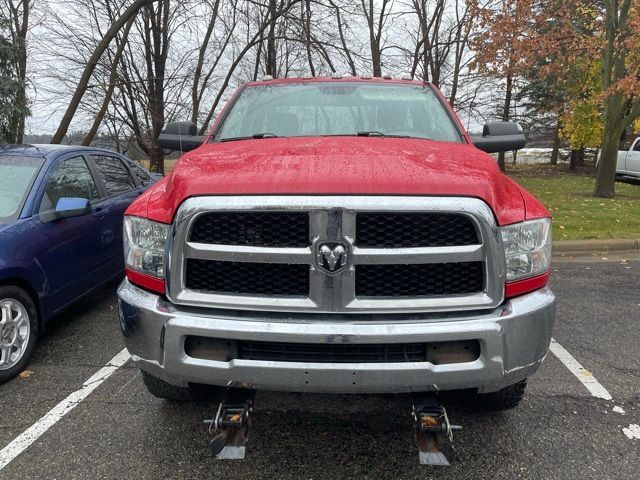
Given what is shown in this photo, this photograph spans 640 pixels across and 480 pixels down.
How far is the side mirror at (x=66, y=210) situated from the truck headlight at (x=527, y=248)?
3232 mm

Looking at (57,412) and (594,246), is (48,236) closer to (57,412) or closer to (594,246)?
(57,412)

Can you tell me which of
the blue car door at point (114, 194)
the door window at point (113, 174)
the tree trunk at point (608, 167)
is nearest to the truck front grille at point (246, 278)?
the blue car door at point (114, 194)

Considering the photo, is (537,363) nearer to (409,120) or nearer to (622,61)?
(409,120)

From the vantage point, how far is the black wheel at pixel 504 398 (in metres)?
2.55

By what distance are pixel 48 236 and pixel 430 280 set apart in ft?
10.0

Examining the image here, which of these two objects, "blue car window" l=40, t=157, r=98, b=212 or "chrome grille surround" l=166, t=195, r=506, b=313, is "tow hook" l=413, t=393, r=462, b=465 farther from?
"blue car window" l=40, t=157, r=98, b=212

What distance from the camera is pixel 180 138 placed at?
145 inches

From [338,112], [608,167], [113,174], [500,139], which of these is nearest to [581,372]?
[500,139]

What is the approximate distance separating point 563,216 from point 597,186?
552 centimetres

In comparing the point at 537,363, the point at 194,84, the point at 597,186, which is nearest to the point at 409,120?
the point at 537,363

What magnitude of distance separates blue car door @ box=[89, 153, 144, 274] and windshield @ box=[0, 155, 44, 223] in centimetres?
75

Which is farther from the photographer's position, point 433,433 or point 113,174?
point 113,174

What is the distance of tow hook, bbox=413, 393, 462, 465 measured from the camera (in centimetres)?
198

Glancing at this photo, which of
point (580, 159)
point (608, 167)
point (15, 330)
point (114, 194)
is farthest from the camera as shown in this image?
point (580, 159)
